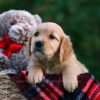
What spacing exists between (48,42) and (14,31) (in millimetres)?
408

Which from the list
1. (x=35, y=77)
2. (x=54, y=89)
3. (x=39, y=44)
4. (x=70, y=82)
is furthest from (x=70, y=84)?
(x=39, y=44)

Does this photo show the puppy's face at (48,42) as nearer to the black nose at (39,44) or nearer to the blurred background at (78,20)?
the black nose at (39,44)

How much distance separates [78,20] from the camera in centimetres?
1299

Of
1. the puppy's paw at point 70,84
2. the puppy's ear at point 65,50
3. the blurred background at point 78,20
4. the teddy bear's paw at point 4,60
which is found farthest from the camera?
the blurred background at point 78,20

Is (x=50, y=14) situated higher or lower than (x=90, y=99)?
lower

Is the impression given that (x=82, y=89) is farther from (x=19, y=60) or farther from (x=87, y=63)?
(x=87, y=63)

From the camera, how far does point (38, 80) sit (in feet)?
18.9

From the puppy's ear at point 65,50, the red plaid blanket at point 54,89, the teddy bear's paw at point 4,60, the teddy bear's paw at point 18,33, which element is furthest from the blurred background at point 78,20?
the red plaid blanket at point 54,89

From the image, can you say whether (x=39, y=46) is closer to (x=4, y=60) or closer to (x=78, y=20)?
(x=4, y=60)

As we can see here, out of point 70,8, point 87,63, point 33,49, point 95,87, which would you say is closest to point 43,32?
point 33,49

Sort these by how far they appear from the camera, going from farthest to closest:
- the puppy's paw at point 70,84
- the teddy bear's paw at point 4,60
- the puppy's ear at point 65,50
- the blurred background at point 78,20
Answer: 1. the blurred background at point 78,20
2. the teddy bear's paw at point 4,60
3. the puppy's ear at point 65,50
4. the puppy's paw at point 70,84

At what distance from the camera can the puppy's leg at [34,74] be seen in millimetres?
5766

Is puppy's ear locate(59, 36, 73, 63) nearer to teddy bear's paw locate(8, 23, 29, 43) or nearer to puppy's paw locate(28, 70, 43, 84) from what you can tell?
puppy's paw locate(28, 70, 43, 84)

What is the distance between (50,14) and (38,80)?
23.0 feet
